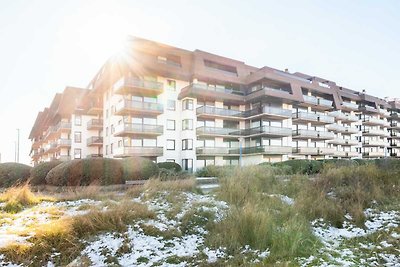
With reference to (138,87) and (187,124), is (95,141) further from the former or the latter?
(187,124)

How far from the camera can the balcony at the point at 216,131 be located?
3472cm

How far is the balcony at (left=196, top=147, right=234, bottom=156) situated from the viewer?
112 ft

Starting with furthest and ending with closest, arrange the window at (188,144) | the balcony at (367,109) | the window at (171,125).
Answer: the balcony at (367,109)
the window at (171,125)
the window at (188,144)

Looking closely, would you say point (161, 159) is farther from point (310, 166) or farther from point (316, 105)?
point (316, 105)

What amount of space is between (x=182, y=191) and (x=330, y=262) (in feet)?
21.4

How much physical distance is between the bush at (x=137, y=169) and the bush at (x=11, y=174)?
6.94 metres

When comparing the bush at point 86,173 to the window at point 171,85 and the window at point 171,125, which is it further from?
the window at point 171,85

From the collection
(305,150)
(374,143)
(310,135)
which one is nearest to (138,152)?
(305,150)

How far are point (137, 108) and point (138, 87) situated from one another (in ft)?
8.39

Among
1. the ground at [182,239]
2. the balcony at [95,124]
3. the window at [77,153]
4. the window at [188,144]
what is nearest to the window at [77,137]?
the window at [77,153]

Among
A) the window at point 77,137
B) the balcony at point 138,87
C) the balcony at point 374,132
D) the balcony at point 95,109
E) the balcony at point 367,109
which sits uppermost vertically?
the balcony at point 367,109

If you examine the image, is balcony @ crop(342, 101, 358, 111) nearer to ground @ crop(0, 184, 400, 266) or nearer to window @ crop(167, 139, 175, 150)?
window @ crop(167, 139, 175, 150)

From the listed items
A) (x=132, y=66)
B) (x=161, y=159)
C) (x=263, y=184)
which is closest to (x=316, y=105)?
(x=161, y=159)

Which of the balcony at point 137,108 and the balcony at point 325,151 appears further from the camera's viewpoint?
the balcony at point 325,151
